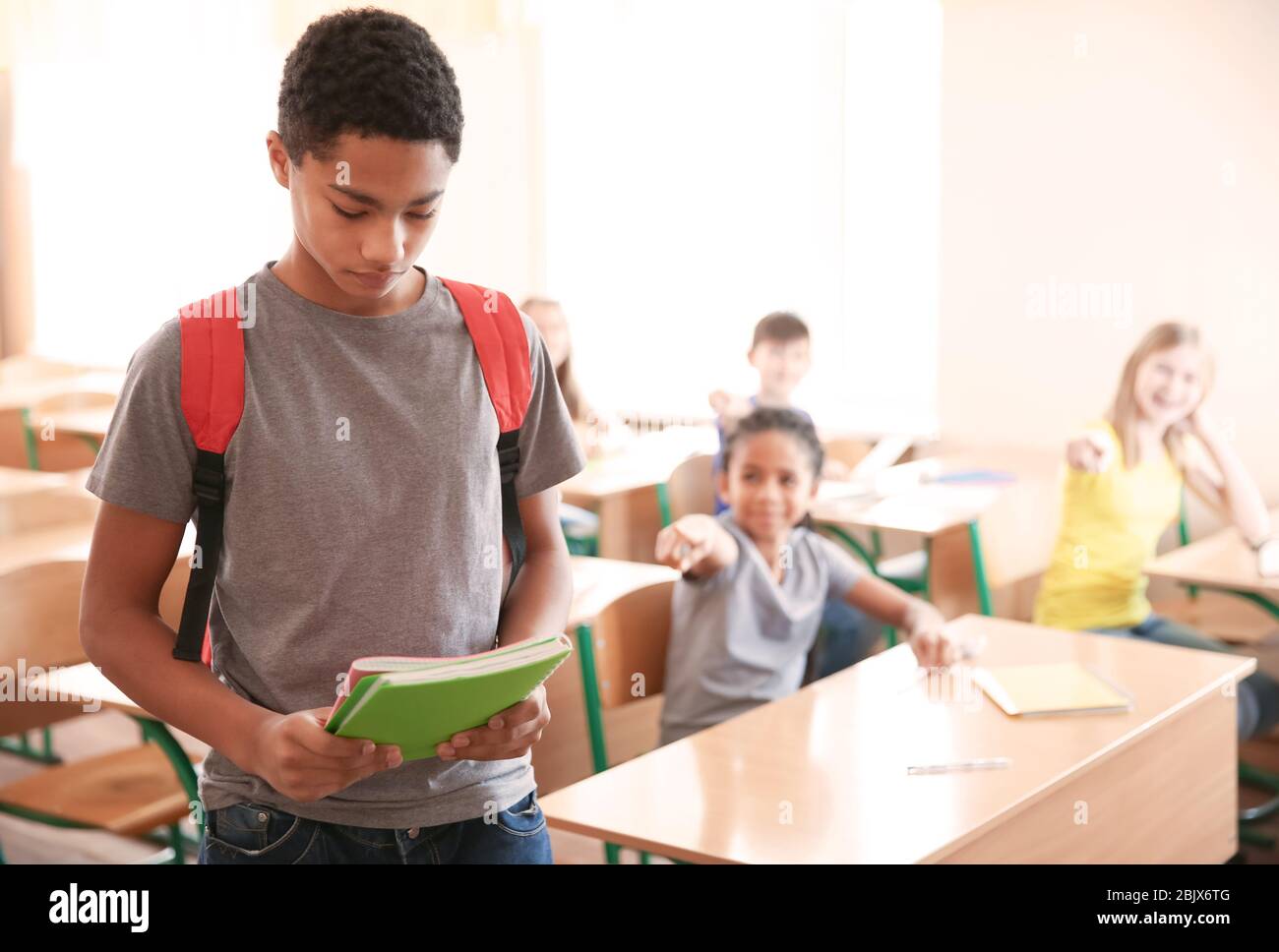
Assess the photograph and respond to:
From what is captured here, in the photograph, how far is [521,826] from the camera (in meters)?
1.18

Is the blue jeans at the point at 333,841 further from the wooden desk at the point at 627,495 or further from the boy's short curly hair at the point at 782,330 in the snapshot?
the boy's short curly hair at the point at 782,330

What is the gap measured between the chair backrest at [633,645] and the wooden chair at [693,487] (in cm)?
233

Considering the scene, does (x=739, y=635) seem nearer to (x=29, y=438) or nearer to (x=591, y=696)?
(x=591, y=696)

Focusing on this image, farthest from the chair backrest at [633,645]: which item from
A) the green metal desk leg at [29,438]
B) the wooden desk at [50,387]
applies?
the wooden desk at [50,387]

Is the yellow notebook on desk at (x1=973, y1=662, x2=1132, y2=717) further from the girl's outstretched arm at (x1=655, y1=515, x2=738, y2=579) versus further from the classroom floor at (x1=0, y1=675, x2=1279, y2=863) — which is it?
the classroom floor at (x1=0, y1=675, x2=1279, y2=863)

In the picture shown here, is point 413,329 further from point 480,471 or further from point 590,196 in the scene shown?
point 590,196

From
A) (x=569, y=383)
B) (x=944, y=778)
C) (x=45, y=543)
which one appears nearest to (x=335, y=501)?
(x=944, y=778)

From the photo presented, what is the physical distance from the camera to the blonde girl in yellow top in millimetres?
3502

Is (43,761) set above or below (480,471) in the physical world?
below

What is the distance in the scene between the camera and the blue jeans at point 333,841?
1.12 meters

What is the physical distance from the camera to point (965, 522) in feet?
12.3

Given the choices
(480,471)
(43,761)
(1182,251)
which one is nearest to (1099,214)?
(1182,251)

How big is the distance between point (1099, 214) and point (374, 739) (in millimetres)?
4200

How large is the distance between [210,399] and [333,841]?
37cm
